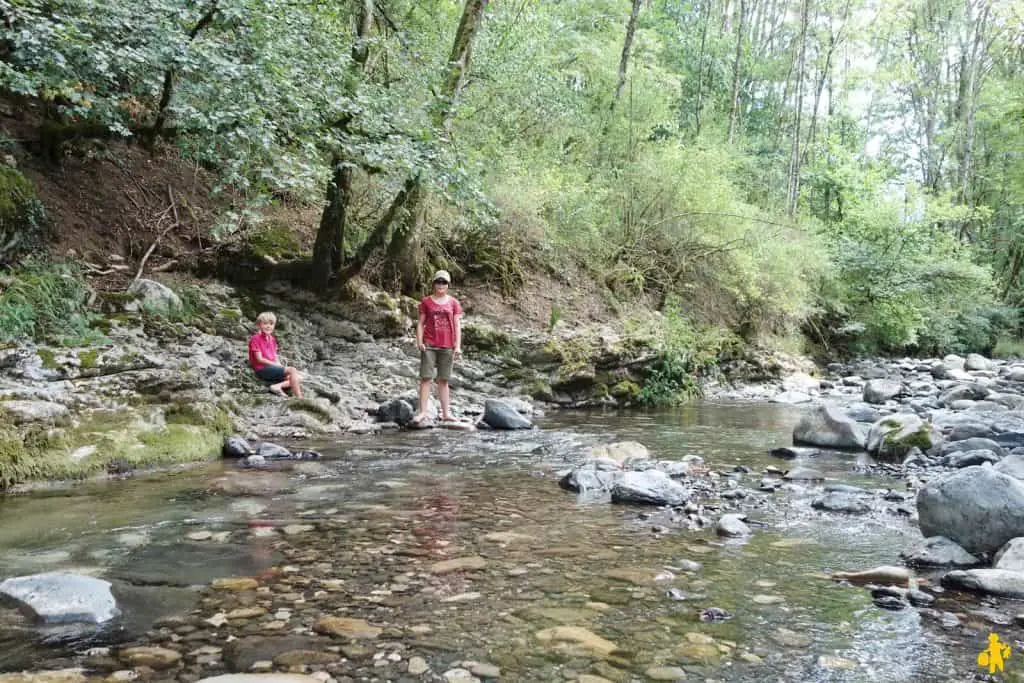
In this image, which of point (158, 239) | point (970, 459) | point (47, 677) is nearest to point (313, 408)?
point (158, 239)

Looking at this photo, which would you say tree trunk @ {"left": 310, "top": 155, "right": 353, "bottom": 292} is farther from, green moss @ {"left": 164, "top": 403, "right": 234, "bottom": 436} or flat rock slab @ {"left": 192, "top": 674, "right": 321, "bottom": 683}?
flat rock slab @ {"left": 192, "top": 674, "right": 321, "bottom": 683}

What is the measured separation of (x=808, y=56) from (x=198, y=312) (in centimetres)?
3061

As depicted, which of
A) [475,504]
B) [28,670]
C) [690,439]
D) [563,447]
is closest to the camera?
[28,670]

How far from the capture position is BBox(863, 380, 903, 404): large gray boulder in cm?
1262

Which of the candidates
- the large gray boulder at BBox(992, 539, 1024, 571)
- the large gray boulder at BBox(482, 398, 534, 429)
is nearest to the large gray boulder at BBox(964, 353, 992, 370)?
the large gray boulder at BBox(482, 398, 534, 429)

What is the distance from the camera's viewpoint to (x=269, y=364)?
813 cm

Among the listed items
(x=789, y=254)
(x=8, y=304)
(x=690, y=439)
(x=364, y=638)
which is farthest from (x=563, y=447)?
(x=789, y=254)

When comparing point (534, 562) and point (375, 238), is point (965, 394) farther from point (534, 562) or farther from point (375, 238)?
point (534, 562)

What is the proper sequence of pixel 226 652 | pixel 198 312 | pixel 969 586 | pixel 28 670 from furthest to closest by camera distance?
pixel 198 312 < pixel 969 586 < pixel 226 652 < pixel 28 670

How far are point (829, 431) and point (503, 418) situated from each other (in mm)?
3704

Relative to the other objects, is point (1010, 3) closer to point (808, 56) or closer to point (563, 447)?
point (808, 56)

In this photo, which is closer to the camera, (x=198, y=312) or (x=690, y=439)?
(x=690, y=439)

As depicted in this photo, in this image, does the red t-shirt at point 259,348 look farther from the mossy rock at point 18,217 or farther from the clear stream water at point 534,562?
the mossy rock at point 18,217

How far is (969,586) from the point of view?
10.5 feet
